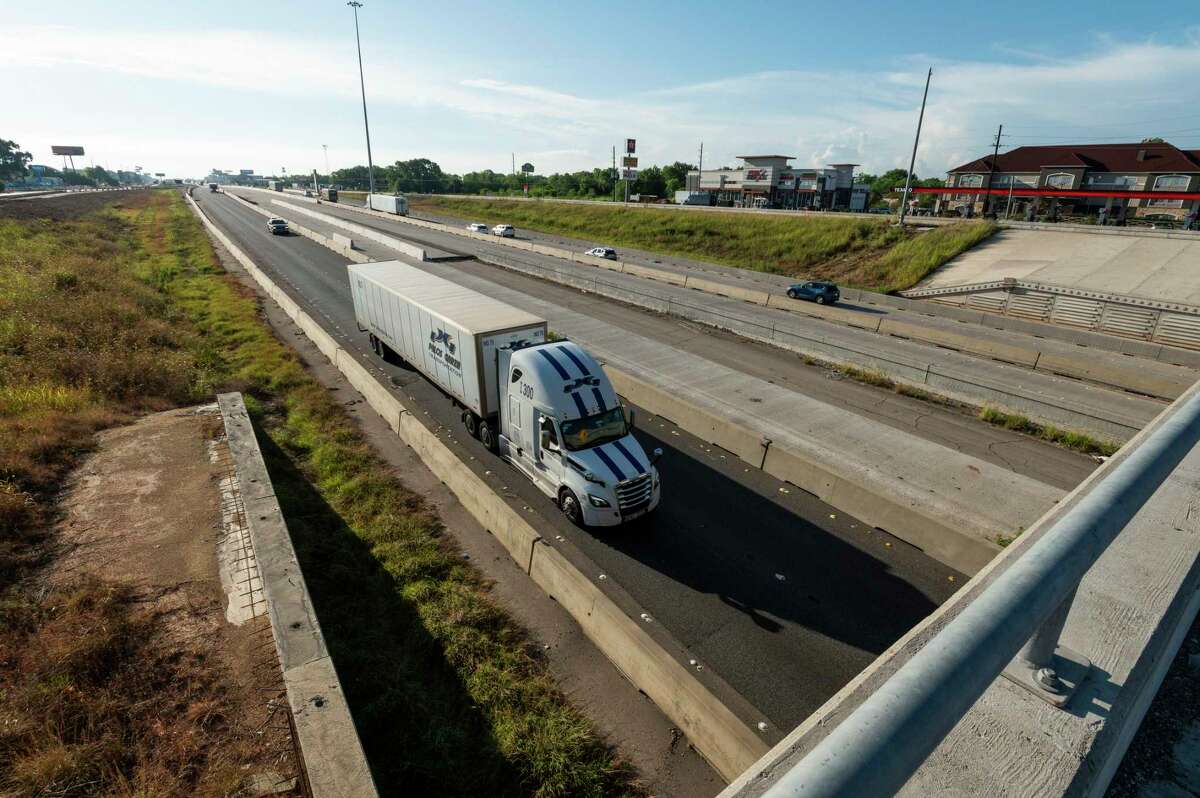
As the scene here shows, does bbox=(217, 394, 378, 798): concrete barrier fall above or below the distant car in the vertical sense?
below

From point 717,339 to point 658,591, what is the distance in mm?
17878

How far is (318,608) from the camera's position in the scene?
9805 millimetres

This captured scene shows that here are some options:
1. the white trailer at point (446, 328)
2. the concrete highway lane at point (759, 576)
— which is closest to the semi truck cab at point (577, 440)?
the concrete highway lane at point (759, 576)

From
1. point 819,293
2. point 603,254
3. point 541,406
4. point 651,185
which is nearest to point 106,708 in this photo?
point 541,406

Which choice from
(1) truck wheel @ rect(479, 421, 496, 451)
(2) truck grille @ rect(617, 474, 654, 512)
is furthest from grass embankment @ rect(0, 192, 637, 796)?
(2) truck grille @ rect(617, 474, 654, 512)

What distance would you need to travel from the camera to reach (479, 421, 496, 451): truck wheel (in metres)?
14.8

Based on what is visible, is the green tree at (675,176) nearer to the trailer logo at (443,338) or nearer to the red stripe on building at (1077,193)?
the red stripe on building at (1077,193)

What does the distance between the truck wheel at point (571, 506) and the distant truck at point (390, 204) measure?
274 feet

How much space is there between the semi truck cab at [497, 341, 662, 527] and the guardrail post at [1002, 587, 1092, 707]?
317 inches

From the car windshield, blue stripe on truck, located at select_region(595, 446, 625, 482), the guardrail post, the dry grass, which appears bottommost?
the dry grass

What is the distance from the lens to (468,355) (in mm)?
14391

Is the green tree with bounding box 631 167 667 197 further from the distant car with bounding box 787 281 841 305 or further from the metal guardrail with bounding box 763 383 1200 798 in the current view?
the metal guardrail with bounding box 763 383 1200 798

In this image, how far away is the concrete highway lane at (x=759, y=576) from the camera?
8.94m

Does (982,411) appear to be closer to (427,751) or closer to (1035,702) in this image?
(1035,702)
